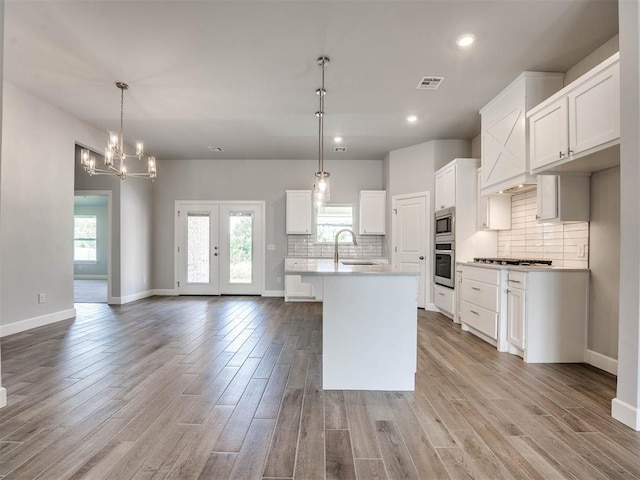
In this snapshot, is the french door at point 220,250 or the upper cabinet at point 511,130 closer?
the upper cabinet at point 511,130

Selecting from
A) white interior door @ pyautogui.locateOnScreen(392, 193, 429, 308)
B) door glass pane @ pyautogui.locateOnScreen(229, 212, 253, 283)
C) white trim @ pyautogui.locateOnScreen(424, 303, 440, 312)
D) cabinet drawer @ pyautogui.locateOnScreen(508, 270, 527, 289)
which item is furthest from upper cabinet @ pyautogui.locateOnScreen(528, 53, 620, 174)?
door glass pane @ pyautogui.locateOnScreen(229, 212, 253, 283)

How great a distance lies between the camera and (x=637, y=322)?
2.01 meters

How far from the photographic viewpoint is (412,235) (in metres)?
5.99

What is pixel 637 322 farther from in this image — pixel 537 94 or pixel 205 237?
pixel 205 237

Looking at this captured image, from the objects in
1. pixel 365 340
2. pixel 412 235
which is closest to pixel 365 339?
pixel 365 340

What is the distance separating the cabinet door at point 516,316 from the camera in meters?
3.25

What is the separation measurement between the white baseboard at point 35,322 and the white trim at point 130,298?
3.70ft

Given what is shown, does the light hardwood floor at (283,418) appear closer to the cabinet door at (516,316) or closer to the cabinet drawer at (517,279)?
the cabinet door at (516,316)

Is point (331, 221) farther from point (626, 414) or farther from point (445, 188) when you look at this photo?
point (626, 414)

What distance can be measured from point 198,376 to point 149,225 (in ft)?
17.6

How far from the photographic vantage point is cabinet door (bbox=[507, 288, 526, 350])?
3.25m

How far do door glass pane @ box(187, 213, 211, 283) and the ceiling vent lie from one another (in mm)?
5156

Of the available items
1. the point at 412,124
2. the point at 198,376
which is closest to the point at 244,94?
the point at 412,124

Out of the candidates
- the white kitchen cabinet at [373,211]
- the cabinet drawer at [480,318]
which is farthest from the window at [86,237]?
the cabinet drawer at [480,318]
